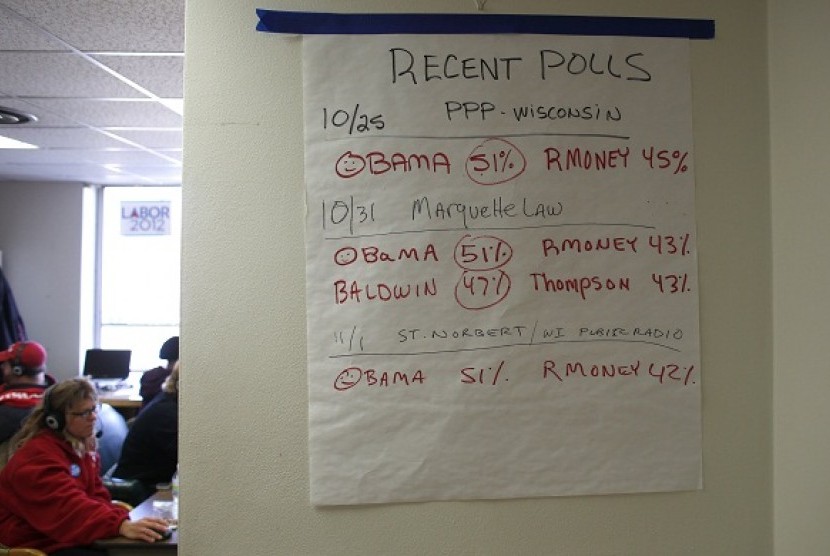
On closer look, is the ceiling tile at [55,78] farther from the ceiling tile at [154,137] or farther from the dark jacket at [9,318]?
the dark jacket at [9,318]

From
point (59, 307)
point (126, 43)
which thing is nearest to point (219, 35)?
point (126, 43)

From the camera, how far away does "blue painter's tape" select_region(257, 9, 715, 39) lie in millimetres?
1451

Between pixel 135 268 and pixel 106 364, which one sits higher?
pixel 135 268

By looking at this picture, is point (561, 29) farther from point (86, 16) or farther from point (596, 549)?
point (86, 16)

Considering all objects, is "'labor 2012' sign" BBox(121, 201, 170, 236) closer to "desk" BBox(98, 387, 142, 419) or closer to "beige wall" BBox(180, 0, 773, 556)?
"desk" BBox(98, 387, 142, 419)

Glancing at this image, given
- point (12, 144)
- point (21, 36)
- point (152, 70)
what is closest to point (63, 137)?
point (12, 144)

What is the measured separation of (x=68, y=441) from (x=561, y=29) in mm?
2454

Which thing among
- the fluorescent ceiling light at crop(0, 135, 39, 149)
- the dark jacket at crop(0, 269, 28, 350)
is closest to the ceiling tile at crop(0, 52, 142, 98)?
the fluorescent ceiling light at crop(0, 135, 39, 149)

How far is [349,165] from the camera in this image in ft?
4.75

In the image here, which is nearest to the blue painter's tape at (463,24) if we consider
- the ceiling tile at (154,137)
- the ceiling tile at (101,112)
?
the ceiling tile at (101,112)

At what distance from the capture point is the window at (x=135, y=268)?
255 inches

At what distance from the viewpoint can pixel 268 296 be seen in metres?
1.44

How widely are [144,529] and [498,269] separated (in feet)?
5.65

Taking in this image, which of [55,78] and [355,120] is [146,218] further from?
[355,120]
